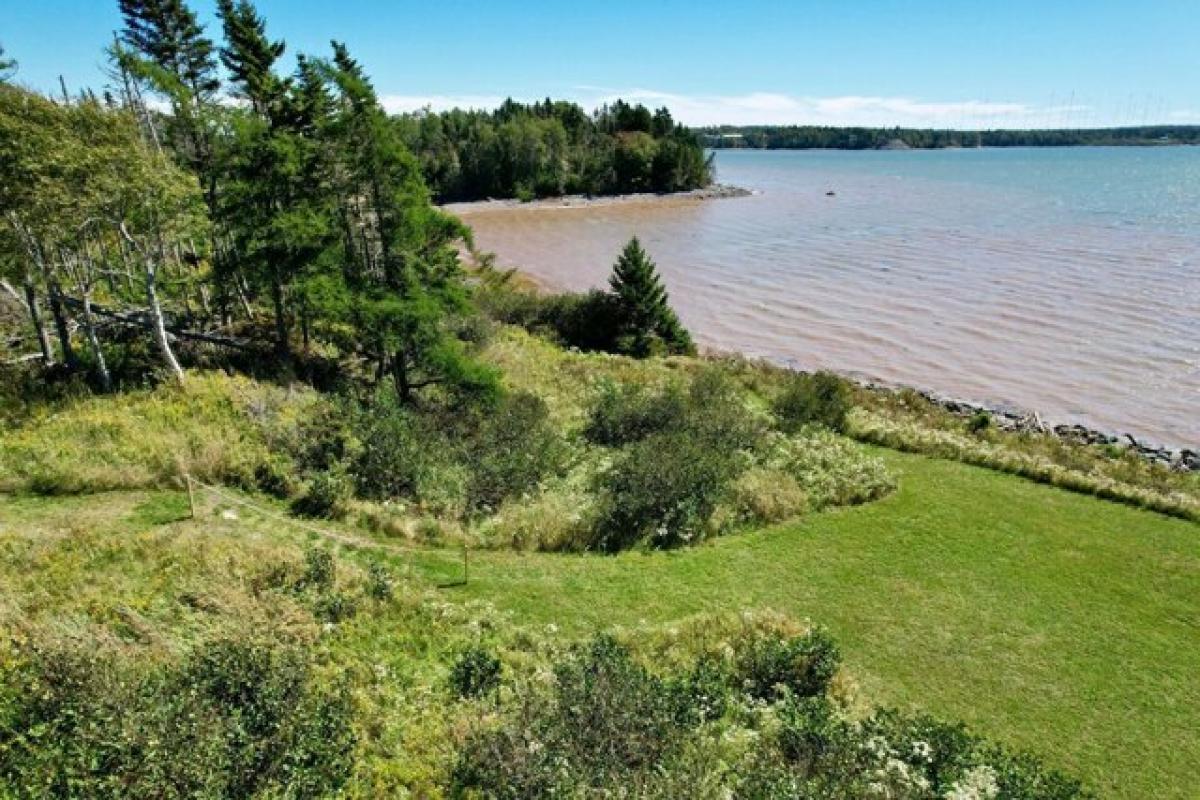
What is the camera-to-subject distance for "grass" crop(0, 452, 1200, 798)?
11172mm

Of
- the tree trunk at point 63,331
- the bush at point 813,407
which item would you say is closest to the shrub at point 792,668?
the bush at point 813,407

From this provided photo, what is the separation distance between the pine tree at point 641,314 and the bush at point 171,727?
2814 cm

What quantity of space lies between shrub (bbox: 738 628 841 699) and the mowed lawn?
4.62 ft

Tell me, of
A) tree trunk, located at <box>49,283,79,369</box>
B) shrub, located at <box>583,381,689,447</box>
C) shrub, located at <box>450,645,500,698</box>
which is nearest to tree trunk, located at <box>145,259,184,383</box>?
tree trunk, located at <box>49,283,79,369</box>

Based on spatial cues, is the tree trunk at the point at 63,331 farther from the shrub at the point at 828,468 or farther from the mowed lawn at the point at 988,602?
the shrub at the point at 828,468

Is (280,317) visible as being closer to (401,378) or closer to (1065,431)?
(401,378)

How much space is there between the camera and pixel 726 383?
25.5 metres

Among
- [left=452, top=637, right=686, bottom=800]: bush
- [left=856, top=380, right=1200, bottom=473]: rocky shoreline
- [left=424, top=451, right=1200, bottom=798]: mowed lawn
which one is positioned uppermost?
[left=452, top=637, right=686, bottom=800]: bush

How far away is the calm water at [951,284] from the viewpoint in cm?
3466

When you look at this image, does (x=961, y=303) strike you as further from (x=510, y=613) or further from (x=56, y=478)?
(x=56, y=478)

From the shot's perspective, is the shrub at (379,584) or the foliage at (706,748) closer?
the foliage at (706,748)

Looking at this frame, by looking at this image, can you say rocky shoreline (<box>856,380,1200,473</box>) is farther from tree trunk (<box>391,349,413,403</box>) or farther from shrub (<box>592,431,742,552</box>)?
tree trunk (<box>391,349,413,403</box>)

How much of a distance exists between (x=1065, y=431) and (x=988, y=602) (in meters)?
17.6

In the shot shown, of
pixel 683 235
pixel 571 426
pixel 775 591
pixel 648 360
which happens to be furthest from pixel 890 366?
pixel 683 235
